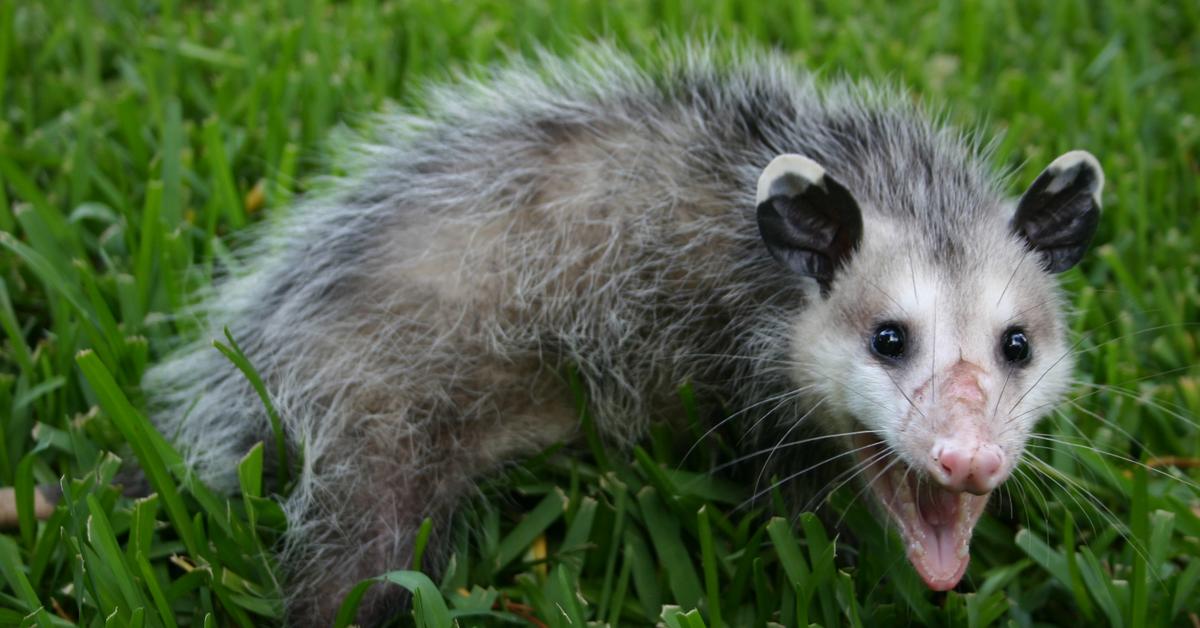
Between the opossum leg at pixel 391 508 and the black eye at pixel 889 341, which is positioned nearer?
the black eye at pixel 889 341

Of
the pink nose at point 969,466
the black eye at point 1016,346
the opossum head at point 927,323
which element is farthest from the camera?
the black eye at point 1016,346

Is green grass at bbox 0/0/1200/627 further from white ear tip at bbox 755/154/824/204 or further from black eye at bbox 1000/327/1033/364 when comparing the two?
white ear tip at bbox 755/154/824/204

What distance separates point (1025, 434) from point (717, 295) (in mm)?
636

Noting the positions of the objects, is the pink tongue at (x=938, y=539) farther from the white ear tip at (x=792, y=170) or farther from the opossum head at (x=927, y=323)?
the white ear tip at (x=792, y=170)

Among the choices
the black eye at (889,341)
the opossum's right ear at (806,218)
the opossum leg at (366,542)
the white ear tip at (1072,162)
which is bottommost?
the opossum leg at (366,542)

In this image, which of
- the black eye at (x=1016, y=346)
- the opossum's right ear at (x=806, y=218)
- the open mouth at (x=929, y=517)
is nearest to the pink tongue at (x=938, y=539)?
the open mouth at (x=929, y=517)

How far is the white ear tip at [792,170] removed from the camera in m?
1.93

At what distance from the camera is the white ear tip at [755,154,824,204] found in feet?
6.33

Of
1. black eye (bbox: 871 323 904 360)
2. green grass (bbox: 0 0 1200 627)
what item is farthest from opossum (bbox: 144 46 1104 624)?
green grass (bbox: 0 0 1200 627)

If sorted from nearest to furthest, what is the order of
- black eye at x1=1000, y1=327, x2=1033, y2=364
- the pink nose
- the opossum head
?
the pink nose → the opossum head → black eye at x1=1000, y1=327, x2=1033, y2=364

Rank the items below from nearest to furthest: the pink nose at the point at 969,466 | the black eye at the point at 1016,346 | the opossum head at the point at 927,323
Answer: the pink nose at the point at 969,466 < the opossum head at the point at 927,323 < the black eye at the point at 1016,346

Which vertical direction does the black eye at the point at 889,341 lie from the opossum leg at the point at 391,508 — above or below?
above

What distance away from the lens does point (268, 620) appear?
6.57ft

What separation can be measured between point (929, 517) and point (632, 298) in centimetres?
68
